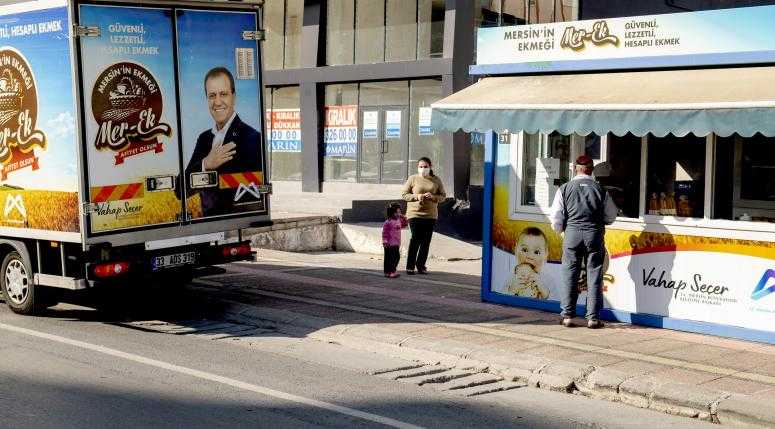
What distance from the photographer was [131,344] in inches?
379

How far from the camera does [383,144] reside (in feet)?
77.7

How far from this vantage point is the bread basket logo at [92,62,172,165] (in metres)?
10.1

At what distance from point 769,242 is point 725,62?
177 cm

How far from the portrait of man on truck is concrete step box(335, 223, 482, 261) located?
6.81 m

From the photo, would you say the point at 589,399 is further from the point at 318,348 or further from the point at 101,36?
the point at 101,36

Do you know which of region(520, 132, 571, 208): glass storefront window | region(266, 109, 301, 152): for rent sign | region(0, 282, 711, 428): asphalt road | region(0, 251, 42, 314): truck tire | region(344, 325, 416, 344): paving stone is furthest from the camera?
region(266, 109, 301, 152): for rent sign

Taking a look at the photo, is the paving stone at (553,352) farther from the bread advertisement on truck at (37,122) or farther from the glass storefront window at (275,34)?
the glass storefront window at (275,34)

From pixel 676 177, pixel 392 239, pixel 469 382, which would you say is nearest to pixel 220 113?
pixel 392 239

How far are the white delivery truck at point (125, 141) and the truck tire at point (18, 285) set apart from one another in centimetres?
2

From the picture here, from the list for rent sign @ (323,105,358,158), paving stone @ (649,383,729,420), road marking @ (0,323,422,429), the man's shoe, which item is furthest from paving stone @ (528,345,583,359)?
for rent sign @ (323,105,358,158)

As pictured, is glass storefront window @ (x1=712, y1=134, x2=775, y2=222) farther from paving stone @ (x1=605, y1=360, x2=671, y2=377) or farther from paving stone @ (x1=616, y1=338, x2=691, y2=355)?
paving stone @ (x1=605, y1=360, x2=671, y2=377)

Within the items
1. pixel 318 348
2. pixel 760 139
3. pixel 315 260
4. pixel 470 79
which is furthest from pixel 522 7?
pixel 318 348

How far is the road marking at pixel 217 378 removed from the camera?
702 centimetres

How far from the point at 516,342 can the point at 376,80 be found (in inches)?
594
